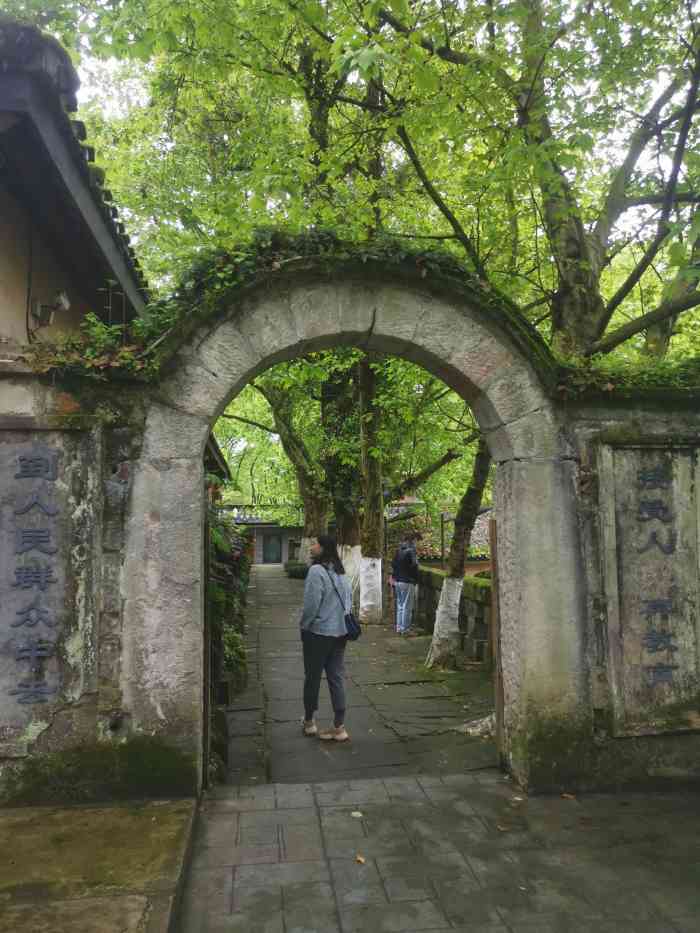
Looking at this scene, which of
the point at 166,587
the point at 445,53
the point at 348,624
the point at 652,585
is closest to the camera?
the point at 166,587

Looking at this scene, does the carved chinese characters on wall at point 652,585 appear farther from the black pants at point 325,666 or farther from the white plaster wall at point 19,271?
the white plaster wall at point 19,271

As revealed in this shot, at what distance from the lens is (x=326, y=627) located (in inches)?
228

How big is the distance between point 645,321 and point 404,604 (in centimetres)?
748

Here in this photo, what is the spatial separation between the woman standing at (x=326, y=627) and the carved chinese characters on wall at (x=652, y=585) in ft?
7.15

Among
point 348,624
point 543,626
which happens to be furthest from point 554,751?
point 348,624

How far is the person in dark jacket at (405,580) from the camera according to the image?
473 inches

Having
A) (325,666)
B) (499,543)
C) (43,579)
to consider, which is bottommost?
(325,666)

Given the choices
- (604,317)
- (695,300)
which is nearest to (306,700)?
(604,317)

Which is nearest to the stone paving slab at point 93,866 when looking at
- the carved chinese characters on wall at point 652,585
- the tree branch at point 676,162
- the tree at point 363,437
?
the carved chinese characters on wall at point 652,585

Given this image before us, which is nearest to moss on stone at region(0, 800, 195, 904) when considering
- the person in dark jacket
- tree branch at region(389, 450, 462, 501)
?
the person in dark jacket

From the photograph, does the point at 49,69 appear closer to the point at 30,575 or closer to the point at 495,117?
the point at 30,575

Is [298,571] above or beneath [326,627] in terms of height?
beneath

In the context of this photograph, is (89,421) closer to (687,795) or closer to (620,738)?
(620,738)

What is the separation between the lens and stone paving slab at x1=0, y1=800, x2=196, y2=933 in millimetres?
2893
